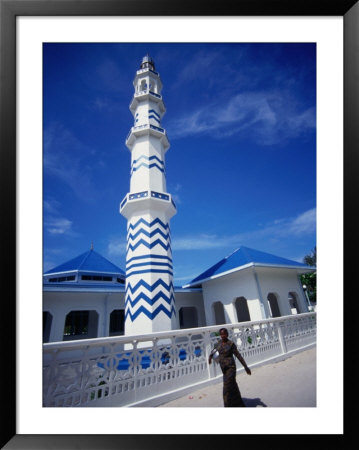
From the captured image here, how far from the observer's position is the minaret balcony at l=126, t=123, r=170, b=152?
7.70 meters

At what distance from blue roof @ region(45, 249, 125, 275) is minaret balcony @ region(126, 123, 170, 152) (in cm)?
574

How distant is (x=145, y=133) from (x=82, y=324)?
945 centimetres

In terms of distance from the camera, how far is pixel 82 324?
425 inches

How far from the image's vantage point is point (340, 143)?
2.09 m

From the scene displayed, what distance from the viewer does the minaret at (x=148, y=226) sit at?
575 cm

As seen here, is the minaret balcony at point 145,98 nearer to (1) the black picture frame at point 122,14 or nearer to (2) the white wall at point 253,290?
(1) the black picture frame at point 122,14

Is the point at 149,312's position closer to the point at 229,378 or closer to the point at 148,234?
the point at 148,234

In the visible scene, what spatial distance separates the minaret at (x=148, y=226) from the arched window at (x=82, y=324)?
199 inches

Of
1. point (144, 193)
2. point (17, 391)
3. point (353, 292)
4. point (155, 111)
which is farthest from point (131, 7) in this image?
point (155, 111)

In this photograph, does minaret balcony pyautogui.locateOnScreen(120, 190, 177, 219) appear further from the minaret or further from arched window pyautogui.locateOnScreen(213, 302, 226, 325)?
arched window pyautogui.locateOnScreen(213, 302, 226, 325)

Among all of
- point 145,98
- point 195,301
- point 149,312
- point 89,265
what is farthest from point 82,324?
point 145,98

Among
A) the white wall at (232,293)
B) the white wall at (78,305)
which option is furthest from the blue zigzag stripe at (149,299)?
the white wall at (232,293)

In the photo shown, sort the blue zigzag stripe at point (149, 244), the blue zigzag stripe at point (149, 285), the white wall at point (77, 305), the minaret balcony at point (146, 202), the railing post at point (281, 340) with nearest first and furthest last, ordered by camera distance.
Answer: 1. the railing post at point (281, 340)
2. the blue zigzag stripe at point (149, 285)
3. the blue zigzag stripe at point (149, 244)
4. the minaret balcony at point (146, 202)
5. the white wall at point (77, 305)

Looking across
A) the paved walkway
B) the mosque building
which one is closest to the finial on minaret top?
the mosque building
